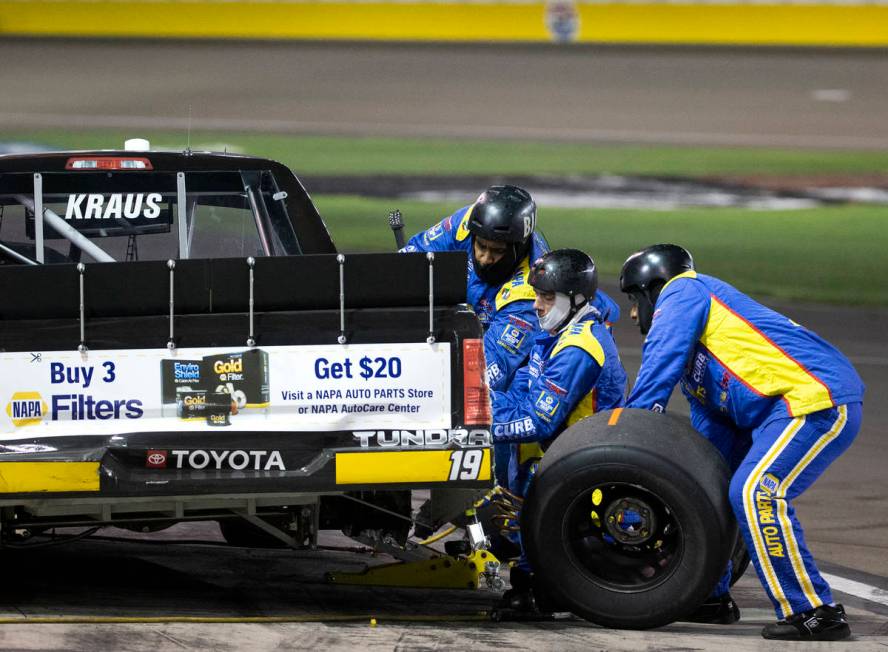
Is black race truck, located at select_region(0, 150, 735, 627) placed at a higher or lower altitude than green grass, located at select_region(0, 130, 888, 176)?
lower

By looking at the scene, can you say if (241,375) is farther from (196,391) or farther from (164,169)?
(164,169)

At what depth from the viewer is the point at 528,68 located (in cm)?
4188

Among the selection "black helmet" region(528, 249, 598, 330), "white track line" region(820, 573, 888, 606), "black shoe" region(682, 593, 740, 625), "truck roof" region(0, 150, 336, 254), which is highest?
"truck roof" region(0, 150, 336, 254)

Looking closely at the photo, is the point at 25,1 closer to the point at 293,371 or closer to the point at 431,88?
the point at 431,88

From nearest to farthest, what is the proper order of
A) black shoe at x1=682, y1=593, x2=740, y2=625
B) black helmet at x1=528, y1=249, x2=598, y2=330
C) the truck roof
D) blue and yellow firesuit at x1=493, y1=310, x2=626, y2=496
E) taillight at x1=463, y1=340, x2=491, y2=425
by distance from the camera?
taillight at x1=463, y1=340, x2=491, y2=425
black shoe at x1=682, y1=593, x2=740, y2=625
blue and yellow firesuit at x1=493, y1=310, x2=626, y2=496
black helmet at x1=528, y1=249, x2=598, y2=330
the truck roof

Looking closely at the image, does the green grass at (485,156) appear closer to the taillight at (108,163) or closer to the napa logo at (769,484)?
the taillight at (108,163)

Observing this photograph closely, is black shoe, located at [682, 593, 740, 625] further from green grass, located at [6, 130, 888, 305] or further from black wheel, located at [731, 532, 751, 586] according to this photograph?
green grass, located at [6, 130, 888, 305]

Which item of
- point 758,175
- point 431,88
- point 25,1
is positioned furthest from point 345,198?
point 25,1

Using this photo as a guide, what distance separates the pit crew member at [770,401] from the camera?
6.28 meters

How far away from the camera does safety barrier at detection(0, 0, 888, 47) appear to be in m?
44.3

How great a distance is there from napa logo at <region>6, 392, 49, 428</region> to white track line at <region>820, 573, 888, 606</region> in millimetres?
3564

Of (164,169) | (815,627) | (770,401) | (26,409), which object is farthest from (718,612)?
(164,169)

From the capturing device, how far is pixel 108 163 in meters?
7.43

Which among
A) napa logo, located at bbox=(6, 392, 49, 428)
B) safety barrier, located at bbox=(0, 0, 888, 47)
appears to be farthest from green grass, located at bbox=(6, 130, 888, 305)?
safety barrier, located at bbox=(0, 0, 888, 47)
